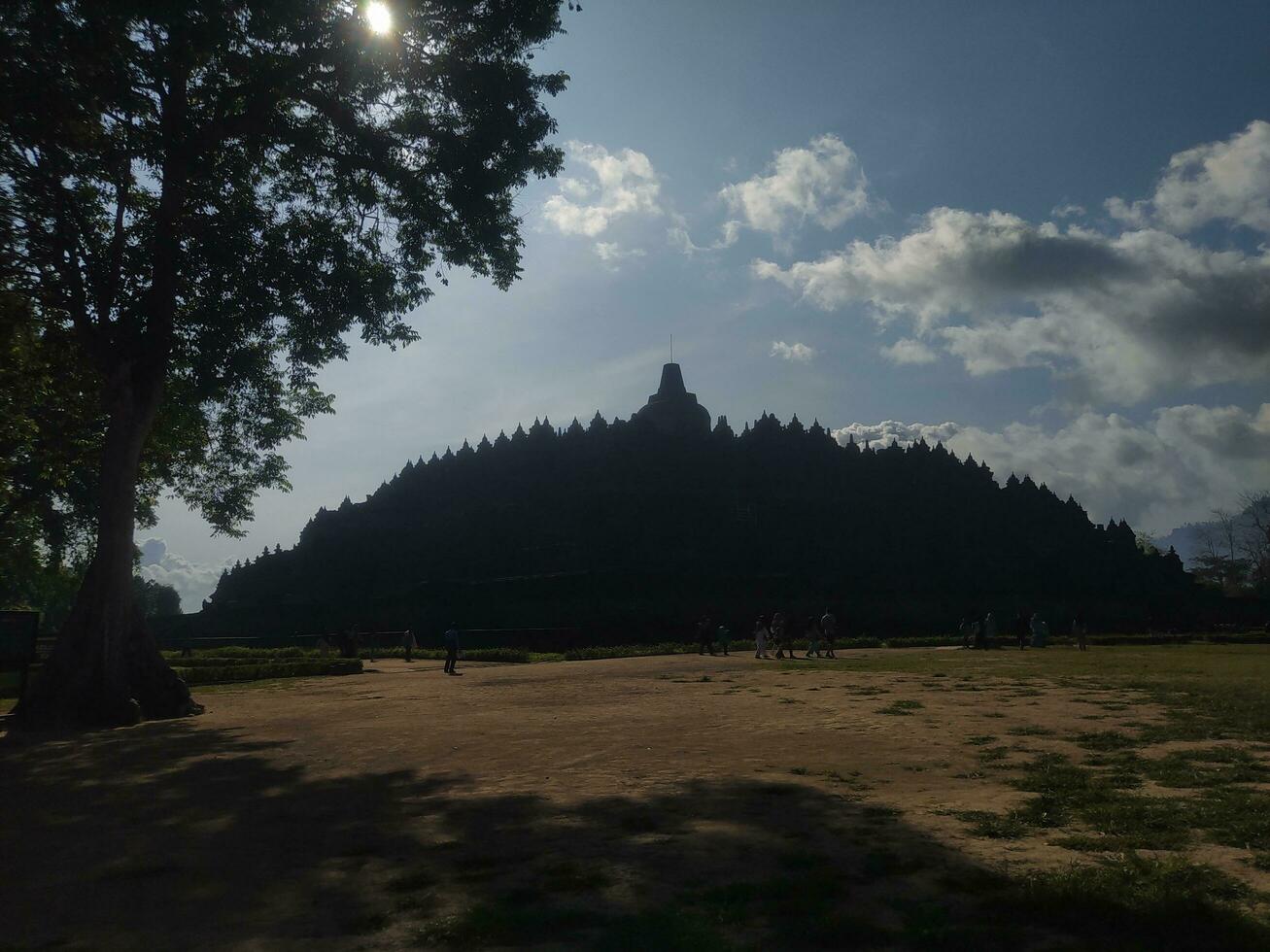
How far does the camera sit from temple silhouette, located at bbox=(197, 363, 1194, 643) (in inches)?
1993

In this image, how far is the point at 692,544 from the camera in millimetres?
62875

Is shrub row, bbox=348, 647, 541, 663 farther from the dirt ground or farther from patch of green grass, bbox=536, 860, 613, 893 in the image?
patch of green grass, bbox=536, 860, 613, 893

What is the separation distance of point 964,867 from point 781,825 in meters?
1.42

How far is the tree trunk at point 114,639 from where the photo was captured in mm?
A: 14156

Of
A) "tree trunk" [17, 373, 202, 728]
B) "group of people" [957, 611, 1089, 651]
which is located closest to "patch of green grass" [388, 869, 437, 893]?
"tree trunk" [17, 373, 202, 728]

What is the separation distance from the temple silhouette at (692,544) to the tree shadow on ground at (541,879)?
1430 inches

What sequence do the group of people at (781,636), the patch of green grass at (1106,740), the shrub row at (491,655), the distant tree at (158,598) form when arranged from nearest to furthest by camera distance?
the patch of green grass at (1106,740)
the group of people at (781,636)
the shrub row at (491,655)
the distant tree at (158,598)

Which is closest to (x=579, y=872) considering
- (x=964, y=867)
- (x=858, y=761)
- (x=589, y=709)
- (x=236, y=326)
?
(x=964, y=867)

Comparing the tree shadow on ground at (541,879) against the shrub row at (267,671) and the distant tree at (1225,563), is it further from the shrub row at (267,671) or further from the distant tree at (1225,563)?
the distant tree at (1225,563)

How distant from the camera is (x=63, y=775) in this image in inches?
362

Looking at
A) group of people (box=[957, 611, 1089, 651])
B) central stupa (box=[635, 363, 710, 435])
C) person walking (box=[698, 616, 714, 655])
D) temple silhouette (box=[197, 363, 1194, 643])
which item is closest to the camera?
person walking (box=[698, 616, 714, 655])

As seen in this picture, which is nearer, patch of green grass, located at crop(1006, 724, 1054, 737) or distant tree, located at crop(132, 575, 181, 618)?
patch of green grass, located at crop(1006, 724, 1054, 737)

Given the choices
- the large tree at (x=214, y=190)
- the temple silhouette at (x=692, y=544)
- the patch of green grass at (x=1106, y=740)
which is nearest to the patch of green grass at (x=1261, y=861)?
the patch of green grass at (x=1106, y=740)

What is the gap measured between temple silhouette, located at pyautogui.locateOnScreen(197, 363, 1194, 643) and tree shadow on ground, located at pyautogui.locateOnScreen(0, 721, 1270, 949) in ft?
119
